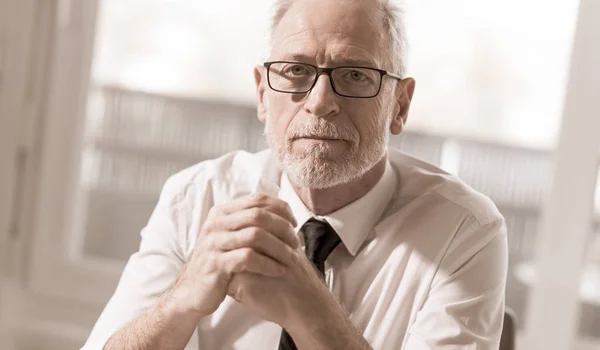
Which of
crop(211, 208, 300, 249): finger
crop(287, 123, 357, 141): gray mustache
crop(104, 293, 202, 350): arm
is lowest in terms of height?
crop(104, 293, 202, 350): arm

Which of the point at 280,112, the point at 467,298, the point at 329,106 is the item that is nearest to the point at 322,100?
the point at 329,106

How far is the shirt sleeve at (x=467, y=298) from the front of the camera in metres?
1.30

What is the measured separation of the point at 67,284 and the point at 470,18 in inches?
67.4

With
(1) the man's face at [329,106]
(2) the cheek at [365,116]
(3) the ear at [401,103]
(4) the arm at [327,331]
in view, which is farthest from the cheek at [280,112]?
(4) the arm at [327,331]

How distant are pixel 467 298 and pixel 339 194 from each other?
332 mm

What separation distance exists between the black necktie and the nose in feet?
0.79

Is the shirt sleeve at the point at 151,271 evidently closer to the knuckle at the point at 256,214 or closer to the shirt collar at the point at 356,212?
the shirt collar at the point at 356,212

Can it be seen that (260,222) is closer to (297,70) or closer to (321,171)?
(321,171)

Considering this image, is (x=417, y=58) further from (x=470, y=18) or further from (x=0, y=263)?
(x=0, y=263)

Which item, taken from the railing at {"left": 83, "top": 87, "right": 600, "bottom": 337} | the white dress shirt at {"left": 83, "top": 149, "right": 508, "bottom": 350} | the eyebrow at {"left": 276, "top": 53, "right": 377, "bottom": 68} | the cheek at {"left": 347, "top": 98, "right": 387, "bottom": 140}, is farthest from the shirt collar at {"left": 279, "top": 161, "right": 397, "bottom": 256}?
A: the railing at {"left": 83, "top": 87, "right": 600, "bottom": 337}

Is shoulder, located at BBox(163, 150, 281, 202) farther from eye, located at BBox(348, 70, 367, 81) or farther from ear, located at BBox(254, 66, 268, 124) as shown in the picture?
eye, located at BBox(348, 70, 367, 81)

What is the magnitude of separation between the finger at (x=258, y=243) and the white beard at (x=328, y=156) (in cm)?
22

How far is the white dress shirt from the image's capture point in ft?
4.41

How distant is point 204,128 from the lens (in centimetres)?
258
